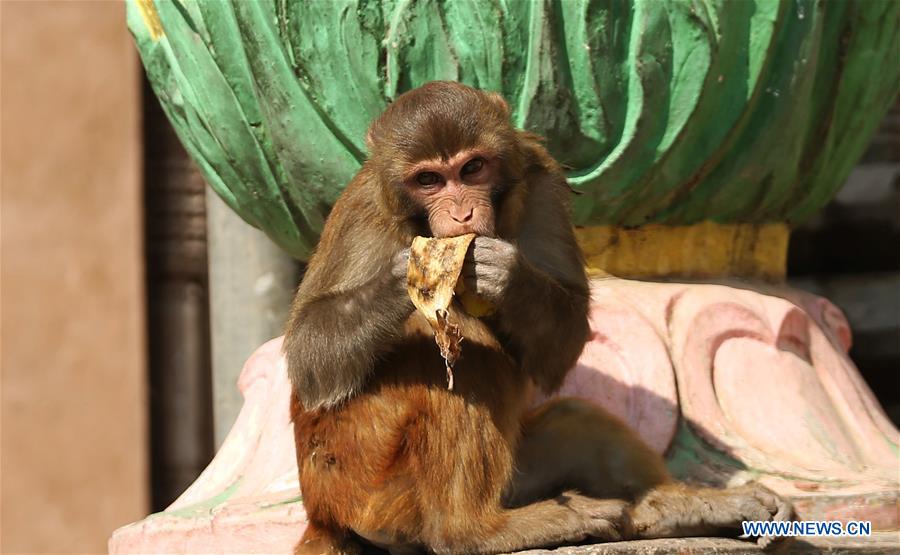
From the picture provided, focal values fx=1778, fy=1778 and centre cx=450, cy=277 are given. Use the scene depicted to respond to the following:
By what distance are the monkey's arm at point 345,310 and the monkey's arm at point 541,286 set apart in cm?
23

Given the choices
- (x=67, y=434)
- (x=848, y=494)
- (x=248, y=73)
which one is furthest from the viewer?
(x=67, y=434)

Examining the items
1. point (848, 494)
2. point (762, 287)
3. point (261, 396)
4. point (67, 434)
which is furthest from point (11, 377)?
point (848, 494)

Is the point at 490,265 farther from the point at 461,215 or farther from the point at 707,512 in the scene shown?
the point at 707,512

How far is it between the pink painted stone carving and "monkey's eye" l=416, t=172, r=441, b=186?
989 millimetres

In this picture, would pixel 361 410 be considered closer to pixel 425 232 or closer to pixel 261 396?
pixel 425 232

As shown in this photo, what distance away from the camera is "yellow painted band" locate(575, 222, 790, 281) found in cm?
550

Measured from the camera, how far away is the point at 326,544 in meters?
4.52

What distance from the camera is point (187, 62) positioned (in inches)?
217

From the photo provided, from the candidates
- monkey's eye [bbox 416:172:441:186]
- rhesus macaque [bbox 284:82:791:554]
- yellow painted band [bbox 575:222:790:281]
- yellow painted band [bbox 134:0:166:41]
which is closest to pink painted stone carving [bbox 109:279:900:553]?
yellow painted band [bbox 575:222:790:281]

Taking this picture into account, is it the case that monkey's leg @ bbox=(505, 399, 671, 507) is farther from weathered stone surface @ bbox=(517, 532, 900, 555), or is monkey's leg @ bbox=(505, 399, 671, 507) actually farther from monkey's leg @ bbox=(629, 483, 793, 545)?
weathered stone surface @ bbox=(517, 532, 900, 555)

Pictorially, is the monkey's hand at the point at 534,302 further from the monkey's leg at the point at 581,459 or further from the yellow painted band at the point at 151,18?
the yellow painted band at the point at 151,18

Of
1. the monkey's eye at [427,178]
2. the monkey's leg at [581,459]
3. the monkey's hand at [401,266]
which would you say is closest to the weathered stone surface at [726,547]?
the monkey's leg at [581,459]

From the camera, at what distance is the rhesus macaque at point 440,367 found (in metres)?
4.37

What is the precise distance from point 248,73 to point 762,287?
173cm
